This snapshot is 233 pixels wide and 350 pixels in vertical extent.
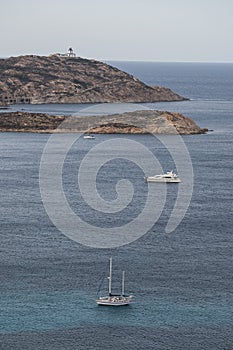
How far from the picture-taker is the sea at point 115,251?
43125 mm

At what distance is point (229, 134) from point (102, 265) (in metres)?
71.0

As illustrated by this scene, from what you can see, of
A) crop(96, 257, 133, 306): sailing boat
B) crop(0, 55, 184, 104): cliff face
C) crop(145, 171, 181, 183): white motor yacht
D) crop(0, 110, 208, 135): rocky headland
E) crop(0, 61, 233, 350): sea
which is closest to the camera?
crop(0, 61, 233, 350): sea

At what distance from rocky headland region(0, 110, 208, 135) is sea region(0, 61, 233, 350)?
2395cm

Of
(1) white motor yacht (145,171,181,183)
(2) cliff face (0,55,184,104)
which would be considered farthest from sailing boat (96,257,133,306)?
(2) cliff face (0,55,184,104)

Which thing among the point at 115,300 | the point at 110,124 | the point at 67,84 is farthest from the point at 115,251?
the point at 67,84

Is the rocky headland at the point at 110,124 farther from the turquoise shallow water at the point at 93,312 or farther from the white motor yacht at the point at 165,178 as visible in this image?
the turquoise shallow water at the point at 93,312

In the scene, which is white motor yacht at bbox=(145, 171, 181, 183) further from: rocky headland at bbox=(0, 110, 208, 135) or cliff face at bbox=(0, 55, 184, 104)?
cliff face at bbox=(0, 55, 184, 104)

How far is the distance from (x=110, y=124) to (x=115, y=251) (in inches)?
2728

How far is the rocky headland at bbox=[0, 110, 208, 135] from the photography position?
397ft

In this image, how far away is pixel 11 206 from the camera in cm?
6794

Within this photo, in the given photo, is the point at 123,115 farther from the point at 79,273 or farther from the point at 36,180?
the point at 79,273

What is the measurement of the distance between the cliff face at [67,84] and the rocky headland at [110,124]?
40.6 m

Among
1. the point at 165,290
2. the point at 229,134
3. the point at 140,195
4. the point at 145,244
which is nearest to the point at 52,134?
the point at 229,134

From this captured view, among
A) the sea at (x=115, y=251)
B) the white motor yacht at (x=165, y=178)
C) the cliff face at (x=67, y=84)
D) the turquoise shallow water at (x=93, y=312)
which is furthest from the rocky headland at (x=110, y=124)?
the turquoise shallow water at (x=93, y=312)
